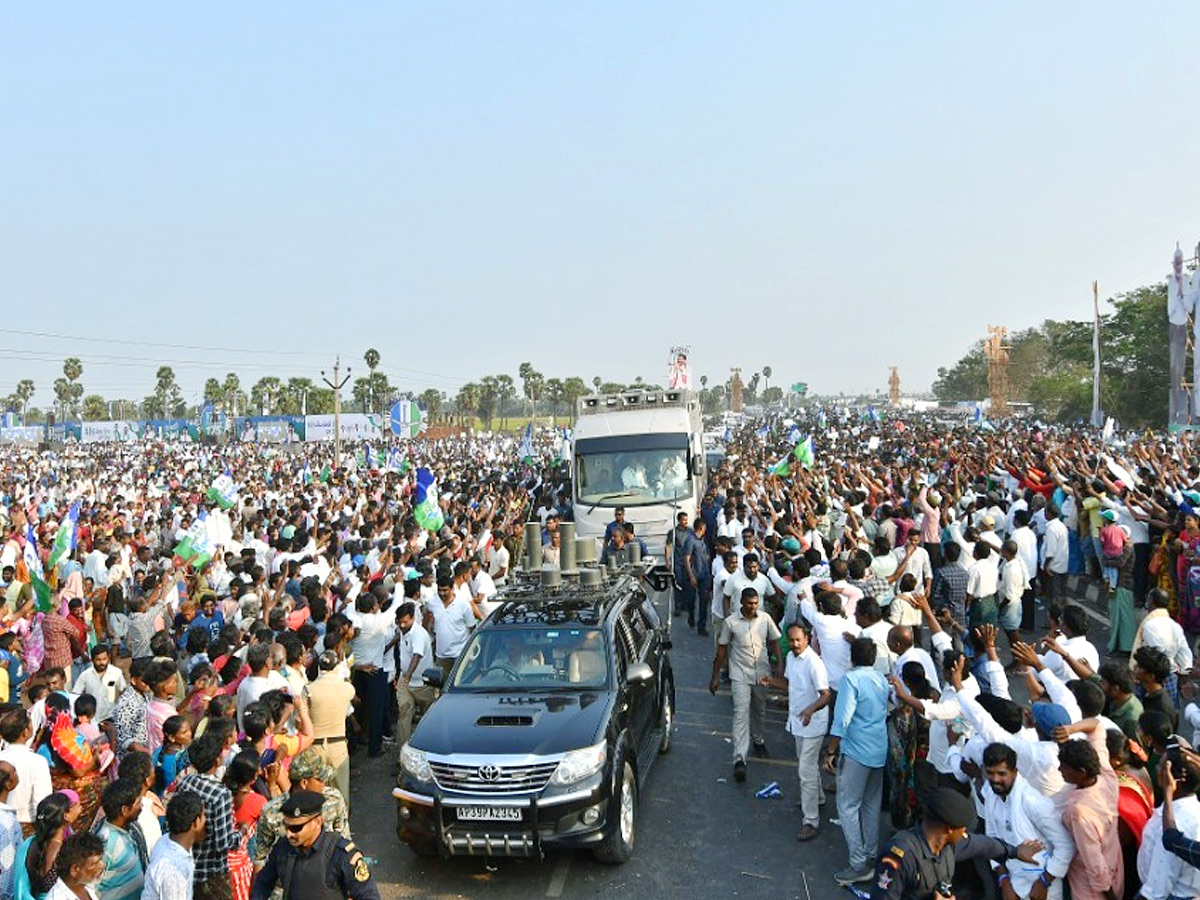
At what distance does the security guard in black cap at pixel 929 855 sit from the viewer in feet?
13.0

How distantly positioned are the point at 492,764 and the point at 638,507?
35.9ft

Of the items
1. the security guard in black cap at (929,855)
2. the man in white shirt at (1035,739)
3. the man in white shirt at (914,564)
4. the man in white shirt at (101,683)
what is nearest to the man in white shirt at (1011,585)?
the man in white shirt at (914,564)

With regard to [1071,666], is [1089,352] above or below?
above

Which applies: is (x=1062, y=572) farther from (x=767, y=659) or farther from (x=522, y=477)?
(x=522, y=477)

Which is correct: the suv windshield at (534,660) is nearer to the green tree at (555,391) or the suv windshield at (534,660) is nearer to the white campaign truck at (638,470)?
the white campaign truck at (638,470)

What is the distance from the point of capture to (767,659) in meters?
8.21

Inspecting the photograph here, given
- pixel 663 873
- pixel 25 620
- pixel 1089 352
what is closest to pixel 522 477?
pixel 25 620

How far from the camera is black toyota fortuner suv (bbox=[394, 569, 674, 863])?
20.2 feet

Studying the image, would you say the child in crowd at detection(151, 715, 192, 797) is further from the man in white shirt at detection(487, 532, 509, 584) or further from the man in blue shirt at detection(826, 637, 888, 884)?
the man in white shirt at detection(487, 532, 509, 584)

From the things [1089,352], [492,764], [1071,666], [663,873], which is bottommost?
[663,873]

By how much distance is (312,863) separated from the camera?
4227mm

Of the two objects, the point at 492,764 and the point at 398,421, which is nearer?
the point at 492,764

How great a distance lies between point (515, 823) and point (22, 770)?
9.71 feet

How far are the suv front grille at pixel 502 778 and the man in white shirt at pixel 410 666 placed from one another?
2.17 metres
